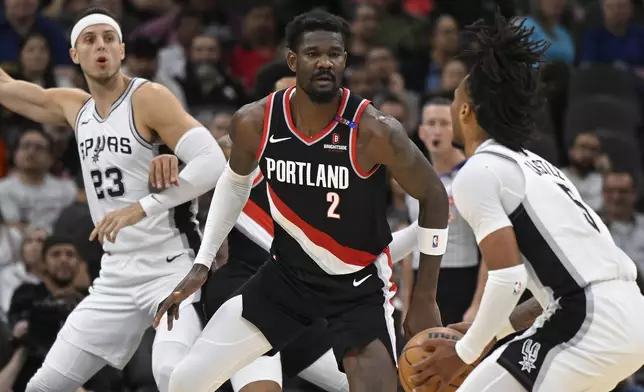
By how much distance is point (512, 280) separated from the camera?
4.70m

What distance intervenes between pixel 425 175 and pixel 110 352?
214cm

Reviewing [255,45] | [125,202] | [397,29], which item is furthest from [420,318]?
[397,29]

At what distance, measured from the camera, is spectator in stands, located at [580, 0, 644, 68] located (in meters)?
12.1

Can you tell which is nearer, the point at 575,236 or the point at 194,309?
the point at 575,236

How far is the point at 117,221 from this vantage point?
243 inches

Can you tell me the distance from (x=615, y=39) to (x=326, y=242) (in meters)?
7.52

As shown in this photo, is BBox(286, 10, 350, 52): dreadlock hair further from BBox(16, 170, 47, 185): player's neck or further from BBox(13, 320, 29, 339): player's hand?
BBox(16, 170, 47, 185): player's neck

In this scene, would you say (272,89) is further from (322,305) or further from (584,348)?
(584,348)

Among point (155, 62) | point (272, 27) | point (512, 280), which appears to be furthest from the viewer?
point (272, 27)

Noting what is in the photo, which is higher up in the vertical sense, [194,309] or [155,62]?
[155,62]

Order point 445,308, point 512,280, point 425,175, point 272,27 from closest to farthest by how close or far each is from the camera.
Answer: point 512,280 < point 425,175 < point 445,308 < point 272,27

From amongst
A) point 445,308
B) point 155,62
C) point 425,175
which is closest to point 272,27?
point 155,62

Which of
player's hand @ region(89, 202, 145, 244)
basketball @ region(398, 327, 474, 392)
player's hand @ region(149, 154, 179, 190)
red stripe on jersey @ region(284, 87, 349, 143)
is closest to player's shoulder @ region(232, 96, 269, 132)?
red stripe on jersey @ region(284, 87, 349, 143)

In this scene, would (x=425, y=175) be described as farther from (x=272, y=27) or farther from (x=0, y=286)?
(x=272, y=27)
